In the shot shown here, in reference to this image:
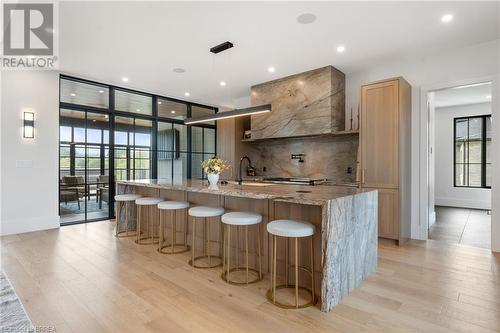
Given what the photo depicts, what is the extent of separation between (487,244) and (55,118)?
731 cm

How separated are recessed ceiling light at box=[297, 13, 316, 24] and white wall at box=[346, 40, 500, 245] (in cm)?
193

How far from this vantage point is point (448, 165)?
7445 mm

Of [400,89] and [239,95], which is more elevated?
[239,95]

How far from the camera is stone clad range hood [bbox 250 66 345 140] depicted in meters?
4.56

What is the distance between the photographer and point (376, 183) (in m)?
4.04

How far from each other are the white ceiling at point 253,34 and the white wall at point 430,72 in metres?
0.19

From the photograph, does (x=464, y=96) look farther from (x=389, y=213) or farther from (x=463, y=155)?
(x=389, y=213)

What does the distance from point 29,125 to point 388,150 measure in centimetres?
584

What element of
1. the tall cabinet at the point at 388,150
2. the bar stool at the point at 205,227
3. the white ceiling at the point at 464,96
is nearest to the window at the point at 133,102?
the bar stool at the point at 205,227

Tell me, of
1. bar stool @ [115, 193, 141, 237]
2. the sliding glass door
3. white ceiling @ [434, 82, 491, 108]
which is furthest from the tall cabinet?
the sliding glass door

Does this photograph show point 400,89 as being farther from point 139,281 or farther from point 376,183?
point 139,281

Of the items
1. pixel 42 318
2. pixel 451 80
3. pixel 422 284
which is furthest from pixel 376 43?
pixel 42 318

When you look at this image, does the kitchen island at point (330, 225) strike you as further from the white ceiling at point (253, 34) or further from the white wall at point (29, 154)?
the white wall at point (29, 154)

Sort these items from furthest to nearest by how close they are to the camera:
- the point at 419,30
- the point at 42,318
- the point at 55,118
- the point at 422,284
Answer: the point at 55,118
the point at 419,30
the point at 422,284
the point at 42,318
